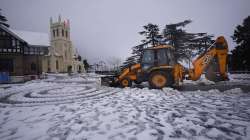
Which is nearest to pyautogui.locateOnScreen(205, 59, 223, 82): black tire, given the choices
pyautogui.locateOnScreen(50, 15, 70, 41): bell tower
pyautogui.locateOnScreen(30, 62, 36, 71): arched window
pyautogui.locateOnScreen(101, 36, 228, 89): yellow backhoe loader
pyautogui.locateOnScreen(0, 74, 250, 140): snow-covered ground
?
pyautogui.locateOnScreen(101, 36, 228, 89): yellow backhoe loader

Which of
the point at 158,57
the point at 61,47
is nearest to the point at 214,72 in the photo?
the point at 158,57

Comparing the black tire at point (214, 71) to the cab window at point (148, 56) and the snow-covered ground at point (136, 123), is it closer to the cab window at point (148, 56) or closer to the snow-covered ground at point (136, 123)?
the cab window at point (148, 56)

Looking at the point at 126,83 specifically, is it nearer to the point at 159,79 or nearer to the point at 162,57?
the point at 159,79

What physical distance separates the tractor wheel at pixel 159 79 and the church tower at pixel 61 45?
51.7m

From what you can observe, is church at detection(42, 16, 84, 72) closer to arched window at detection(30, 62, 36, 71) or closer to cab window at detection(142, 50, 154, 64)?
arched window at detection(30, 62, 36, 71)

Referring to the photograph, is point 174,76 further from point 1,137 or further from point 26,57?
point 26,57

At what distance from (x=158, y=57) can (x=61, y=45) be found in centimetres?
5567

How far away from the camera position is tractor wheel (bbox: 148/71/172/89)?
9.11m

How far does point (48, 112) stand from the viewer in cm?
523

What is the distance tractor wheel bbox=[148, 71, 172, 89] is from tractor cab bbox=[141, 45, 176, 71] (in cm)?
57

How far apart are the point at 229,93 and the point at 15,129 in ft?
29.1

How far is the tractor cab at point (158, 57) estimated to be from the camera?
9203 millimetres

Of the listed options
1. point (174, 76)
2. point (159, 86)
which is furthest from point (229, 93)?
point (159, 86)

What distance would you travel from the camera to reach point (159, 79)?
9281 millimetres
